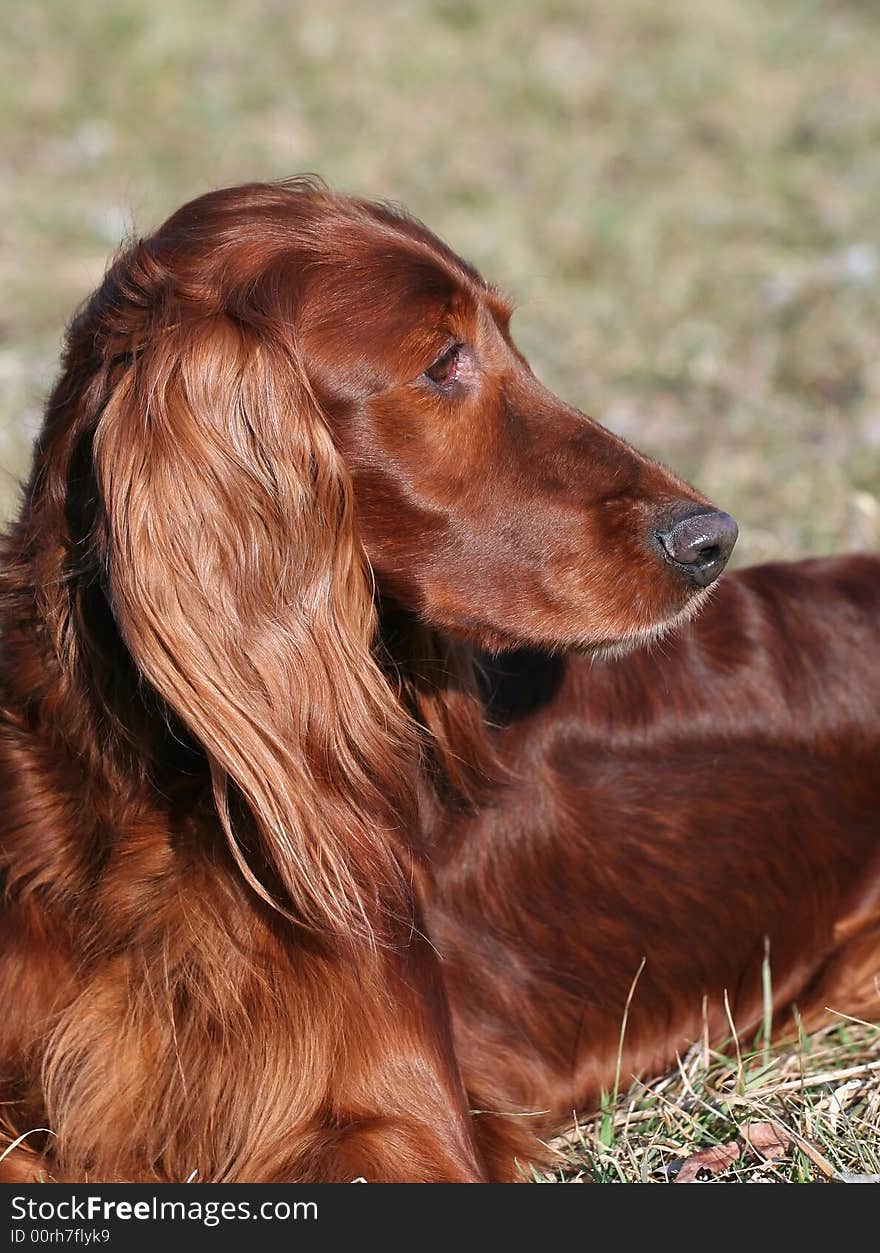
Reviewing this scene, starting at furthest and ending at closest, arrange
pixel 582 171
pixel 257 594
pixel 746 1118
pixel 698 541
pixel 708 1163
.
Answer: pixel 582 171
pixel 746 1118
pixel 708 1163
pixel 698 541
pixel 257 594

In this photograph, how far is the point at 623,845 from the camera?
124 inches

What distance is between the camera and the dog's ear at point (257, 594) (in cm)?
235

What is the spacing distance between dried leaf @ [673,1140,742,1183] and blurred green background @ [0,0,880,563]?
8.04ft

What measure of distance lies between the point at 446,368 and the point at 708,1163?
1385 mm

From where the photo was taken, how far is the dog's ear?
7.71ft

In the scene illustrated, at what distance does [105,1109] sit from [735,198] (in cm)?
671

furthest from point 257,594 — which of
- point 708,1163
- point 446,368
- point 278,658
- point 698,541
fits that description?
point 708,1163

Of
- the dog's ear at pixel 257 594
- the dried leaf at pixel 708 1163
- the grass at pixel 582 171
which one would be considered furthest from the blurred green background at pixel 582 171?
the dog's ear at pixel 257 594

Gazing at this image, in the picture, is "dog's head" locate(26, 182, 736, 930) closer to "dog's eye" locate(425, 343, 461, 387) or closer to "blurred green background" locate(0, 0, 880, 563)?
"dog's eye" locate(425, 343, 461, 387)

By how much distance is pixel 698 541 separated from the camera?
8.58 feet

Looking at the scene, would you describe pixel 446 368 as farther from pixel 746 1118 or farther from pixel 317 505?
pixel 746 1118

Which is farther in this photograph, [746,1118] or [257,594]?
[746,1118]
